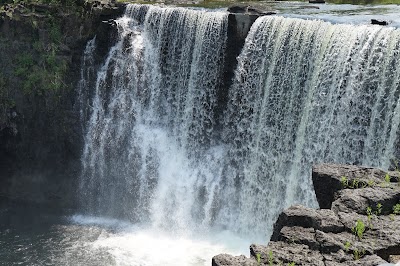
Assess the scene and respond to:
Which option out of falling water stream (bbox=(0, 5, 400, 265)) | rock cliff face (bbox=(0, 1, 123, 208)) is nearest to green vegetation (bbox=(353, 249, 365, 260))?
falling water stream (bbox=(0, 5, 400, 265))

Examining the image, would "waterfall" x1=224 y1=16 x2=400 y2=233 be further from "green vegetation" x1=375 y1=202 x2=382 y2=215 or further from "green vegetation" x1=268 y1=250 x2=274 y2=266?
"green vegetation" x1=268 y1=250 x2=274 y2=266

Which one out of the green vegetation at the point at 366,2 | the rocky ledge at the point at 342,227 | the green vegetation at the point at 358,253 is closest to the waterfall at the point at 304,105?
the rocky ledge at the point at 342,227

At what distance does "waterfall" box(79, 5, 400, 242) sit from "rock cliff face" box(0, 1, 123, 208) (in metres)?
0.89

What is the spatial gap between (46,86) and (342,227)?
2394cm

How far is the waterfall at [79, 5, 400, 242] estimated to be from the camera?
2497cm

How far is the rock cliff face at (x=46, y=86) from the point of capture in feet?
110

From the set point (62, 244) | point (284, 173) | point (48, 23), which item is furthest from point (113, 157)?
point (284, 173)

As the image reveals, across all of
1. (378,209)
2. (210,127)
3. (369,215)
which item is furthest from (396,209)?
(210,127)

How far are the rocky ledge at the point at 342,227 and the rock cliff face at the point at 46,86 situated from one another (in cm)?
2139

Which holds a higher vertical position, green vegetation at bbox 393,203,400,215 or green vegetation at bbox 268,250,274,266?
green vegetation at bbox 393,203,400,215

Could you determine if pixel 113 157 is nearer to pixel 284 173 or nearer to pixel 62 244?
pixel 62 244

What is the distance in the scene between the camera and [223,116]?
30.8 metres

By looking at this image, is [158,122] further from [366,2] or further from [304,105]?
[366,2]

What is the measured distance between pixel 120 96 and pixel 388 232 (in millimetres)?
22506
